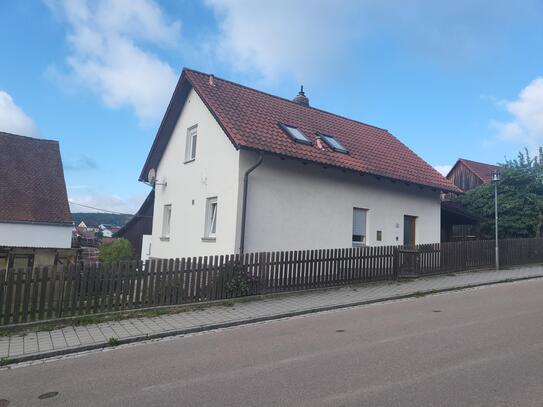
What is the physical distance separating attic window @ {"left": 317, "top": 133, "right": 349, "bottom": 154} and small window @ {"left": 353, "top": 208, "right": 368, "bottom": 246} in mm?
2003

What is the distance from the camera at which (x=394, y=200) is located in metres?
16.2

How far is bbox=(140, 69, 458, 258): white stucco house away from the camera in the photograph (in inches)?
512

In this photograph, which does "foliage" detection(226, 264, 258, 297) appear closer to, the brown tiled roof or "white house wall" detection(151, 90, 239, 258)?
"white house wall" detection(151, 90, 239, 258)

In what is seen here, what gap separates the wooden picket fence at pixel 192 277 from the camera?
27.3ft

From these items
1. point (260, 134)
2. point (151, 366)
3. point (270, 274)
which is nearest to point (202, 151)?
point (260, 134)

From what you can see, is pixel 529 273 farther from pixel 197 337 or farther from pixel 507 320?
pixel 197 337

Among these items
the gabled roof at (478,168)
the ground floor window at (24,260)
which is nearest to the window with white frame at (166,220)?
the ground floor window at (24,260)

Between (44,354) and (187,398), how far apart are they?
3165mm

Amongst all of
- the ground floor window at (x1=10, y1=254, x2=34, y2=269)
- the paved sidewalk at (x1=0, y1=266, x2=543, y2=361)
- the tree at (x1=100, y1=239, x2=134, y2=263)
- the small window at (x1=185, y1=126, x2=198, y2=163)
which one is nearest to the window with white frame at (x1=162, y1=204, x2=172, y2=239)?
the small window at (x1=185, y1=126, x2=198, y2=163)

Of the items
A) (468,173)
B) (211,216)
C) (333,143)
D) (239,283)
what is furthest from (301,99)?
(468,173)

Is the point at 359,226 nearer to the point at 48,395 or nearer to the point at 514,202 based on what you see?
the point at 514,202

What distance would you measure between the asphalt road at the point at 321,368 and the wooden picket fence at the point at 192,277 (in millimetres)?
2145

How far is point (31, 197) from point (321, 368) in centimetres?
2483

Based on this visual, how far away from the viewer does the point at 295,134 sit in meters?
14.7
